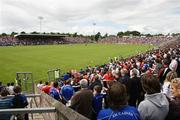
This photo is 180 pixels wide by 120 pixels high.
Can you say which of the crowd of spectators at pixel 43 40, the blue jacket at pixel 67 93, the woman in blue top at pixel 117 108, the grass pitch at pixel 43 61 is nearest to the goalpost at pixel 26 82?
the grass pitch at pixel 43 61

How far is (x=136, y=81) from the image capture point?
909cm

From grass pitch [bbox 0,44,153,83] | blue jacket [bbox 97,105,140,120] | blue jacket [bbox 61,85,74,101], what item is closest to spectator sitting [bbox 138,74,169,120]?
blue jacket [bbox 97,105,140,120]

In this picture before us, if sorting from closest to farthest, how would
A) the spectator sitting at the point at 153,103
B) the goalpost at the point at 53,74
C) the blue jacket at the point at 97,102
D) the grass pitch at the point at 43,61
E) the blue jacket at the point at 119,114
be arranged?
the blue jacket at the point at 119,114 → the spectator sitting at the point at 153,103 → the blue jacket at the point at 97,102 → the goalpost at the point at 53,74 → the grass pitch at the point at 43,61

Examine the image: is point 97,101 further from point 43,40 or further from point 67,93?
point 43,40

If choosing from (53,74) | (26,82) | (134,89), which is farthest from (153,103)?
(53,74)

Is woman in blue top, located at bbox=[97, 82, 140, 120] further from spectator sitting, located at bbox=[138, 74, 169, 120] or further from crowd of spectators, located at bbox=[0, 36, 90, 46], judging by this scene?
crowd of spectators, located at bbox=[0, 36, 90, 46]

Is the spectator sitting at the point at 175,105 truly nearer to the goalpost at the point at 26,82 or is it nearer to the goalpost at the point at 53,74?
the goalpost at the point at 26,82

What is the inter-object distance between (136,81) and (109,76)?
4150 mm

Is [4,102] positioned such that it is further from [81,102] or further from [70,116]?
[70,116]

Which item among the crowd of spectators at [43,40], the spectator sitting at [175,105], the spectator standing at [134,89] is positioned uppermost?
the crowd of spectators at [43,40]

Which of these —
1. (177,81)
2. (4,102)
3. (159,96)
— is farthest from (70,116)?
(4,102)

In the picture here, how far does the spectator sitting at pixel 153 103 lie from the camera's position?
4570mm

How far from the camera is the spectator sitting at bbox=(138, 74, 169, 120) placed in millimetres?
4570

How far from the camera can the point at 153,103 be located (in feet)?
15.3
